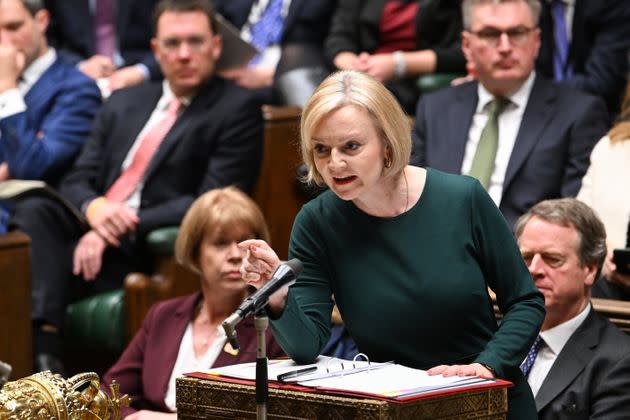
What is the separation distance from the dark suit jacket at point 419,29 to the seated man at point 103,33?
101 cm

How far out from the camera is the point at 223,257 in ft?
11.8

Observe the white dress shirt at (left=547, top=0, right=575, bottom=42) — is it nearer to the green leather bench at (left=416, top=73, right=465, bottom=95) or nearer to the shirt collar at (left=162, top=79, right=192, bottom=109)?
the green leather bench at (left=416, top=73, right=465, bottom=95)

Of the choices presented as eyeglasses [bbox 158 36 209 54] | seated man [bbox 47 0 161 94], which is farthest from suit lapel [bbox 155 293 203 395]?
seated man [bbox 47 0 161 94]

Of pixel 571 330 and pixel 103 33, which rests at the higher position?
pixel 103 33

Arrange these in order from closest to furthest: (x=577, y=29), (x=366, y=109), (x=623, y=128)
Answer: (x=366, y=109), (x=623, y=128), (x=577, y=29)

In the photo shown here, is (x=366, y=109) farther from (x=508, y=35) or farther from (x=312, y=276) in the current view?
(x=508, y=35)

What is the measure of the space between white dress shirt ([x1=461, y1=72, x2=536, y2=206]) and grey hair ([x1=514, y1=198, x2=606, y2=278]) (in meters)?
0.85

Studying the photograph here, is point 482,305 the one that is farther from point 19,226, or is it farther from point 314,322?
point 19,226

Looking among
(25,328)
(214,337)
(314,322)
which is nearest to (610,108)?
(214,337)

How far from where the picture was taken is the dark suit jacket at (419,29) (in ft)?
16.3

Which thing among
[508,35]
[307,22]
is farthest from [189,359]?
[307,22]

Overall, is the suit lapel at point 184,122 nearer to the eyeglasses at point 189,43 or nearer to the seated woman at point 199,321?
the eyeglasses at point 189,43

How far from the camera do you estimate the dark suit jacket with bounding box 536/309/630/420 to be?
2887 millimetres

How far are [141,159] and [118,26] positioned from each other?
1.35 meters
